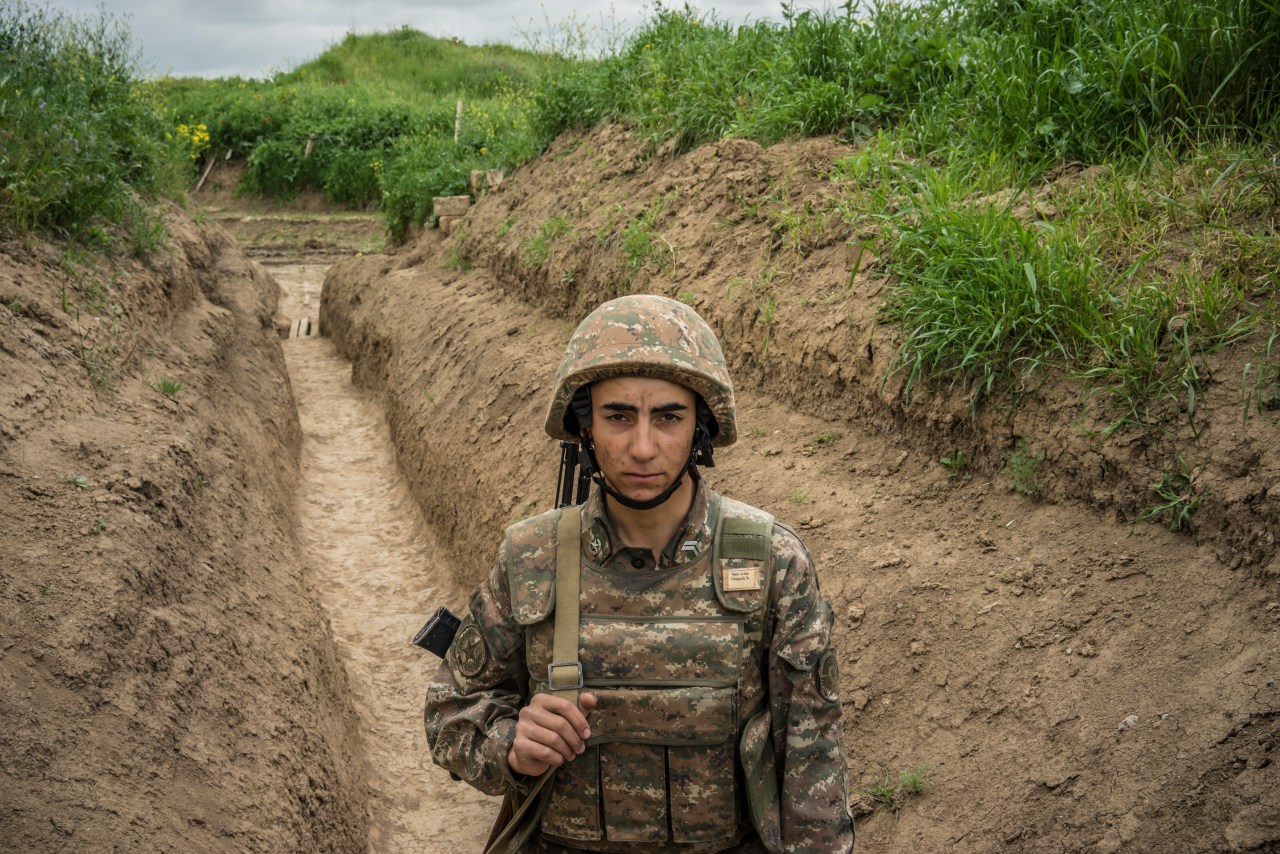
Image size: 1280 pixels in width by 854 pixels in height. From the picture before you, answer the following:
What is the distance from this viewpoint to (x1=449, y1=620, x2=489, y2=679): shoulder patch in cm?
237

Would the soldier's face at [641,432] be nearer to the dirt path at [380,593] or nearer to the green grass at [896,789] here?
the green grass at [896,789]

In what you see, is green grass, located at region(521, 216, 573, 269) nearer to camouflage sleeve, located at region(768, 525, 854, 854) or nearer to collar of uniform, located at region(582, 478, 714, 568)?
collar of uniform, located at region(582, 478, 714, 568)

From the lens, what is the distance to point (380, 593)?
7234mm

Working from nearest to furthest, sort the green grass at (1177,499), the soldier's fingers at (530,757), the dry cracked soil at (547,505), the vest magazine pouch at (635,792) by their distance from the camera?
1. the soldier's fingers at (530,757)
2. the vest magazine pouch at (635,792)
3. the dry cracked soil at (547,505)
4. the green grass at (1177,499)

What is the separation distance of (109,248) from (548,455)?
3.60m

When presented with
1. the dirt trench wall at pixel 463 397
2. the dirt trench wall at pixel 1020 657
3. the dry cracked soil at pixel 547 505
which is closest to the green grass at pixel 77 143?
the dry cracked soil at pixel 547 505

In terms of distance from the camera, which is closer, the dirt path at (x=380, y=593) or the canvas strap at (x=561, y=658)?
the canvas strap at (x=561, y=658)

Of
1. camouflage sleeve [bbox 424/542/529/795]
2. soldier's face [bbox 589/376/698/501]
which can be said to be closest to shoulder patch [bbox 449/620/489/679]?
camouflage sleeve [bbox 424/542/529/795]

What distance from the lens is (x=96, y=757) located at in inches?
132

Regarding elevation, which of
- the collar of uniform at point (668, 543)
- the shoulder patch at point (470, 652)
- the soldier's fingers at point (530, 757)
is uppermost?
the collar of uniform at point (668, 543)

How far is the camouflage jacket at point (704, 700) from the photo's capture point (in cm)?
224

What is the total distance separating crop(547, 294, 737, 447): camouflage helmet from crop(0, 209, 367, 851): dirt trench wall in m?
1.95

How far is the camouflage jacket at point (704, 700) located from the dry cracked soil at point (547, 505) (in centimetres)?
110

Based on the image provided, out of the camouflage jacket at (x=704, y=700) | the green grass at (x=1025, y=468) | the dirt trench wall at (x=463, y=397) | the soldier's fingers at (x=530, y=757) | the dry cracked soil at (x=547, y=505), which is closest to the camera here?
the soldier's fingers at (x=530, y=757)
